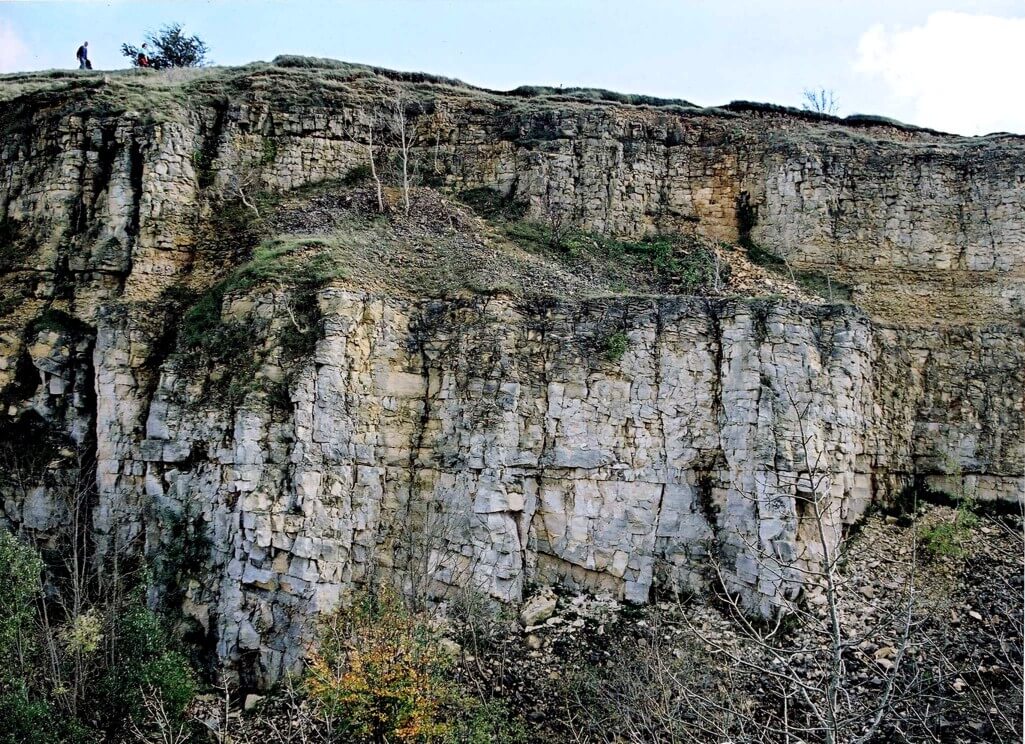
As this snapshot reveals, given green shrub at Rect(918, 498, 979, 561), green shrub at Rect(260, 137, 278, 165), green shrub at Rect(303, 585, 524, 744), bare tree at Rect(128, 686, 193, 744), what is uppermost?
green shrub at Rect(260, 137, 278, 165)

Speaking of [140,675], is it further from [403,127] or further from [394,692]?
[403,127]

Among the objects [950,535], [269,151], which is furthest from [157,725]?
[950,535]

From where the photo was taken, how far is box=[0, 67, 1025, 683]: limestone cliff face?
1784 centimetres

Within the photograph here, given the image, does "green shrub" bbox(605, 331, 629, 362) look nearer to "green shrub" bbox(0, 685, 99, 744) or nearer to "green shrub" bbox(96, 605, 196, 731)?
"green shrub" bbox(96, 605, 196, 731)

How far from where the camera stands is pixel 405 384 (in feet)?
62.4

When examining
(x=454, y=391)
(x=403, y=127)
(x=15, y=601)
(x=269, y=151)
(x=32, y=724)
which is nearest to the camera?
(x=32, y=724)

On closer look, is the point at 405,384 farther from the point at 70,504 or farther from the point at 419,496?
the point at 70,504

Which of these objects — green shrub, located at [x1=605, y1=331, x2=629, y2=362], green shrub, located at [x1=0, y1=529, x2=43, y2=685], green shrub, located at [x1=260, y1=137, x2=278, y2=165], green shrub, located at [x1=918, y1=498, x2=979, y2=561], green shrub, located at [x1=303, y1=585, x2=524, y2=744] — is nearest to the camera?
green shrub, located at [x1=303, y1=585, x2=524, y2=744]

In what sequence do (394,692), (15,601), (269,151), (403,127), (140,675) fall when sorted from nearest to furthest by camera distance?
1. (394,692)
2. (140,675)
3. (15,601)
4. (269,151)
5. (403,127)

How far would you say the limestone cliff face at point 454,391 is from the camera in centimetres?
1784

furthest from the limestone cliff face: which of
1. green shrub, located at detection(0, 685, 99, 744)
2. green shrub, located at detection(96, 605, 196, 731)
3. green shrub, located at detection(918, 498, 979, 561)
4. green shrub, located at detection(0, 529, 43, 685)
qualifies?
green shrub, located at detection(0, 685, 99, 744)

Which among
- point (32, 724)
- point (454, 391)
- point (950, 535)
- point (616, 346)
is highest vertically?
point (616, 346)

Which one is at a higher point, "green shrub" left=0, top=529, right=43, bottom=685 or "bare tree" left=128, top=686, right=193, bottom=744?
"green shrub" left=0, top=529, right=43, bottom=685

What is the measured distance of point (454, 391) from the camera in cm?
1900
